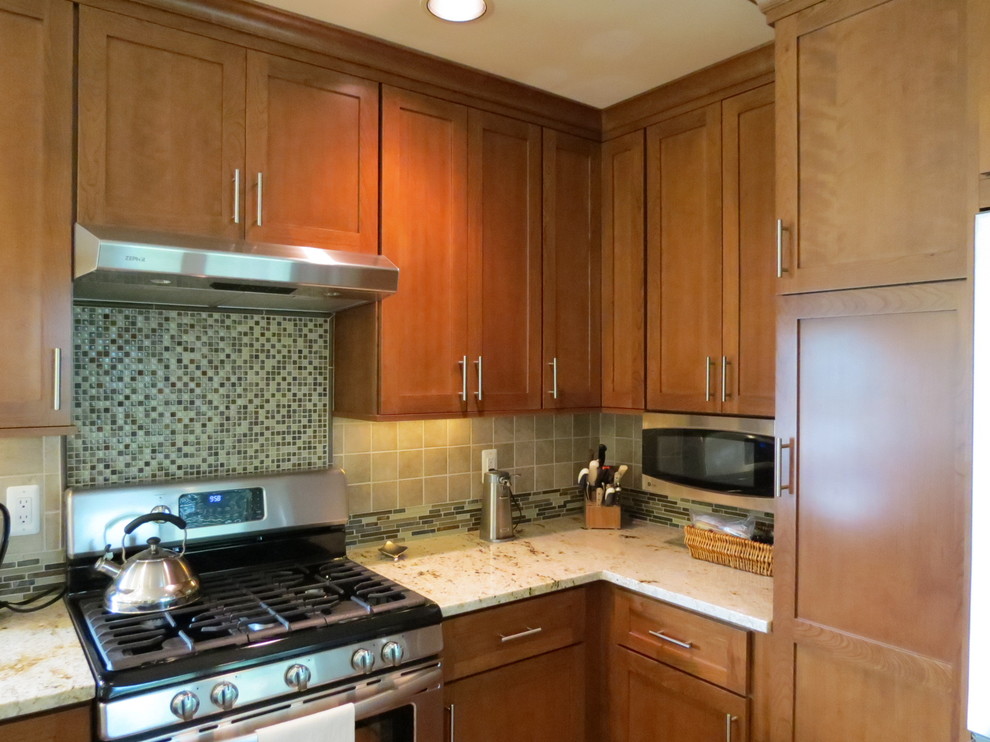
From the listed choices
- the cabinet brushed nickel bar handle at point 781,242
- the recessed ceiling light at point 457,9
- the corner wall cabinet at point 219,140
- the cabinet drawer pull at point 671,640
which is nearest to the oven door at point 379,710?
the cabinet drawer pull at point 671,640

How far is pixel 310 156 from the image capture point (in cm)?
191

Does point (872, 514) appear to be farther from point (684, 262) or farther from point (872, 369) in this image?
point (684, 262)

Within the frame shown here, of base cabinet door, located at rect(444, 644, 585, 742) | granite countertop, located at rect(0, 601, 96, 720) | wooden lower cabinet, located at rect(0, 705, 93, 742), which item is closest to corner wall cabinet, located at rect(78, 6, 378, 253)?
granite countertop, located at rect(0, 601, 96, 720)

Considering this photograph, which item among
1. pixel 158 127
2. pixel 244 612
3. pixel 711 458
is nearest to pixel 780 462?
pixel 711 458

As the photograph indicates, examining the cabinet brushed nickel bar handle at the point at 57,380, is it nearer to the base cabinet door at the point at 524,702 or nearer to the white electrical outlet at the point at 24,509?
the white electrical outlet at the point at 24,509

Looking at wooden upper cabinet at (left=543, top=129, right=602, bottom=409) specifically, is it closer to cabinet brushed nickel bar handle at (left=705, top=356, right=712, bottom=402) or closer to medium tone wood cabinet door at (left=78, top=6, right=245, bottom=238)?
cabinet brushed nickel bar handle at (left=705, top=356, right=712, bottom=402)

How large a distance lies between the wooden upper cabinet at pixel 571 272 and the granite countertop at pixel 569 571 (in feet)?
1.66

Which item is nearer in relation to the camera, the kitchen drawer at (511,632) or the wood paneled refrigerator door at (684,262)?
the kitchen drawer at (511,632)

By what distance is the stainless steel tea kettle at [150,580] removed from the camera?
5.37 feet

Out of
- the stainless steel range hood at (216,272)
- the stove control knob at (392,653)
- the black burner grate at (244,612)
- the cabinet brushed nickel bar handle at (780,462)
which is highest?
the stainless steel range hood at (216,272)

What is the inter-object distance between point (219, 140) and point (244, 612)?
1.19m

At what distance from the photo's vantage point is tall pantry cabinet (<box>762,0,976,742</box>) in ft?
4.55

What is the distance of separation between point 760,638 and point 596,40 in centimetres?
171

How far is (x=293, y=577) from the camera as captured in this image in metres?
1.95
